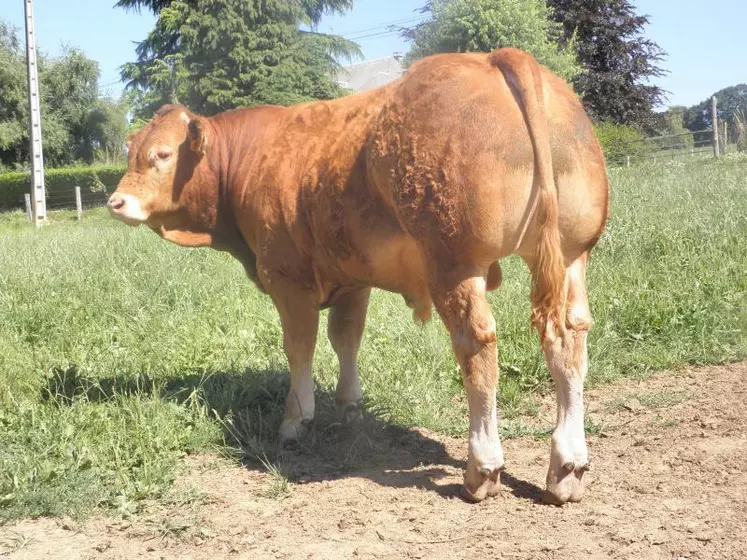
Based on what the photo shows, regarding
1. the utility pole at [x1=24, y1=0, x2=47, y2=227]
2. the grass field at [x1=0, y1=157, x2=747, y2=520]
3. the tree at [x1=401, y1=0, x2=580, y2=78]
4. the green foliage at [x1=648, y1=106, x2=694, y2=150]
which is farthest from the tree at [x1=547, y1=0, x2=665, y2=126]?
the grass field at [x1=0, y1=157, x2=747, y2=520]

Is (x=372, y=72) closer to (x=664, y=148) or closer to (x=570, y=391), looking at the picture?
(x=664, y=148)

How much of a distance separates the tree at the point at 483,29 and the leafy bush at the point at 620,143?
8.26 feet

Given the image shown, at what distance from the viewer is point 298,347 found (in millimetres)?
4867

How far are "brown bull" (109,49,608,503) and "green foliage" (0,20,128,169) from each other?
40347 mm

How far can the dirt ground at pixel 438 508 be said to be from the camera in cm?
350

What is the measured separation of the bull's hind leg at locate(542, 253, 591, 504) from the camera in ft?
12.7

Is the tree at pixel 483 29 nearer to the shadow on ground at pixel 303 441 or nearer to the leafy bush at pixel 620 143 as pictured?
the leafy bush at pixel 620 143

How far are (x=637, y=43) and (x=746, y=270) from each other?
34.2 m

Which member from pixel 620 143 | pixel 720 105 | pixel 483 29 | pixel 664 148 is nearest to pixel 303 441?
pixel 483 29

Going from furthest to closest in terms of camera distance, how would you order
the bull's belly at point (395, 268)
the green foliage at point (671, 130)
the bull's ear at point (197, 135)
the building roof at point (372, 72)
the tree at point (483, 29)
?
the building roof at point (372, 72) < the green foliage at point (671, 130) < the tree at point (483, 29) < the bull's ear at point (197, 135) < the bull's belly at point (395, 268)

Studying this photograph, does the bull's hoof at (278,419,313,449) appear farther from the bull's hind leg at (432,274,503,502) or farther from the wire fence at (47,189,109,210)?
the wire fence at (47,189,109,210)

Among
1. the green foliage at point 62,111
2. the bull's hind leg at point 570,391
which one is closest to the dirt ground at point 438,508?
the bull's hind leg at point 570,391

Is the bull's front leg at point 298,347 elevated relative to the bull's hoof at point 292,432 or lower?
elevated

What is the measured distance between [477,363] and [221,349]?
3152 millimetres
